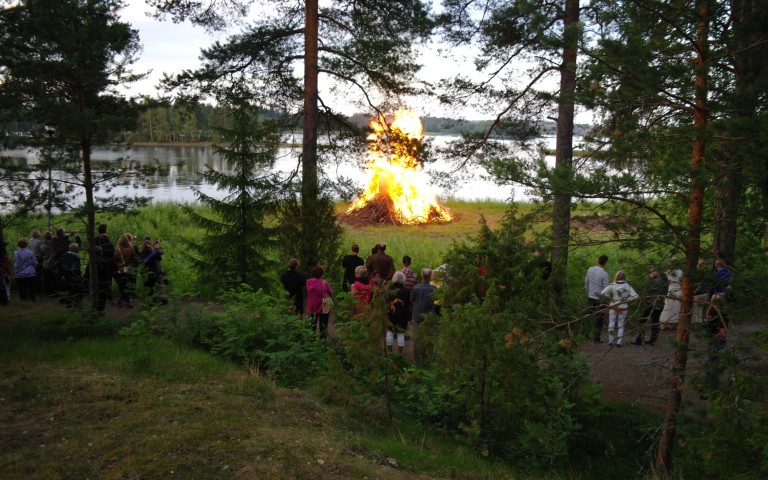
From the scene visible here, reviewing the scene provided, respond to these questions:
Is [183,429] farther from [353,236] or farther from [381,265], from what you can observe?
[353,236]

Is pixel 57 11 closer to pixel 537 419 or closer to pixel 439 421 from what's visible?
pixel 439 421

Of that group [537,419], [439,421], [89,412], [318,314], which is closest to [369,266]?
[318,314]

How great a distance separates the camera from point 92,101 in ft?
32.9

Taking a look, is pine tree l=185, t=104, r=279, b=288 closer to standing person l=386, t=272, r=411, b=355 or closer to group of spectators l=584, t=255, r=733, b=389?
standing person l=386, t=272, r=411, b=355

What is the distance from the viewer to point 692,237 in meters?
6.03

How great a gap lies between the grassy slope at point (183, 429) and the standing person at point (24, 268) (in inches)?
180

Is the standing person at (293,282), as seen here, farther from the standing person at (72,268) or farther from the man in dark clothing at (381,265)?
the standing person at (72,268)

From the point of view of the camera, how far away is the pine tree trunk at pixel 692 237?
19.6ft

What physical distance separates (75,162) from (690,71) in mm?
9347

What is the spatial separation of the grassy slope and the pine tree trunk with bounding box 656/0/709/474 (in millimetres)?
1999

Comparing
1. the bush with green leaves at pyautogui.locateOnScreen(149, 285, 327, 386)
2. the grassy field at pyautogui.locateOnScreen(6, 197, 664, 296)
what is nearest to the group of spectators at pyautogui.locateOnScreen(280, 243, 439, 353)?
the bush with green leaves at pyautogui.locateOnScreen(149, 285, 327, 386)

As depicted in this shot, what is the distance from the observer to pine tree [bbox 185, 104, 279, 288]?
11.6 m

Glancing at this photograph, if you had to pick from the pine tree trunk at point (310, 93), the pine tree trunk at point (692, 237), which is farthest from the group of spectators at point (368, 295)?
the pine tree trunk at point (310, 93)

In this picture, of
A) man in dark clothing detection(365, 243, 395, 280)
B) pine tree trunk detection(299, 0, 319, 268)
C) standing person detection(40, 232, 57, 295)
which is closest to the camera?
man in dark clothing detection(365, 243, 395, 280)
